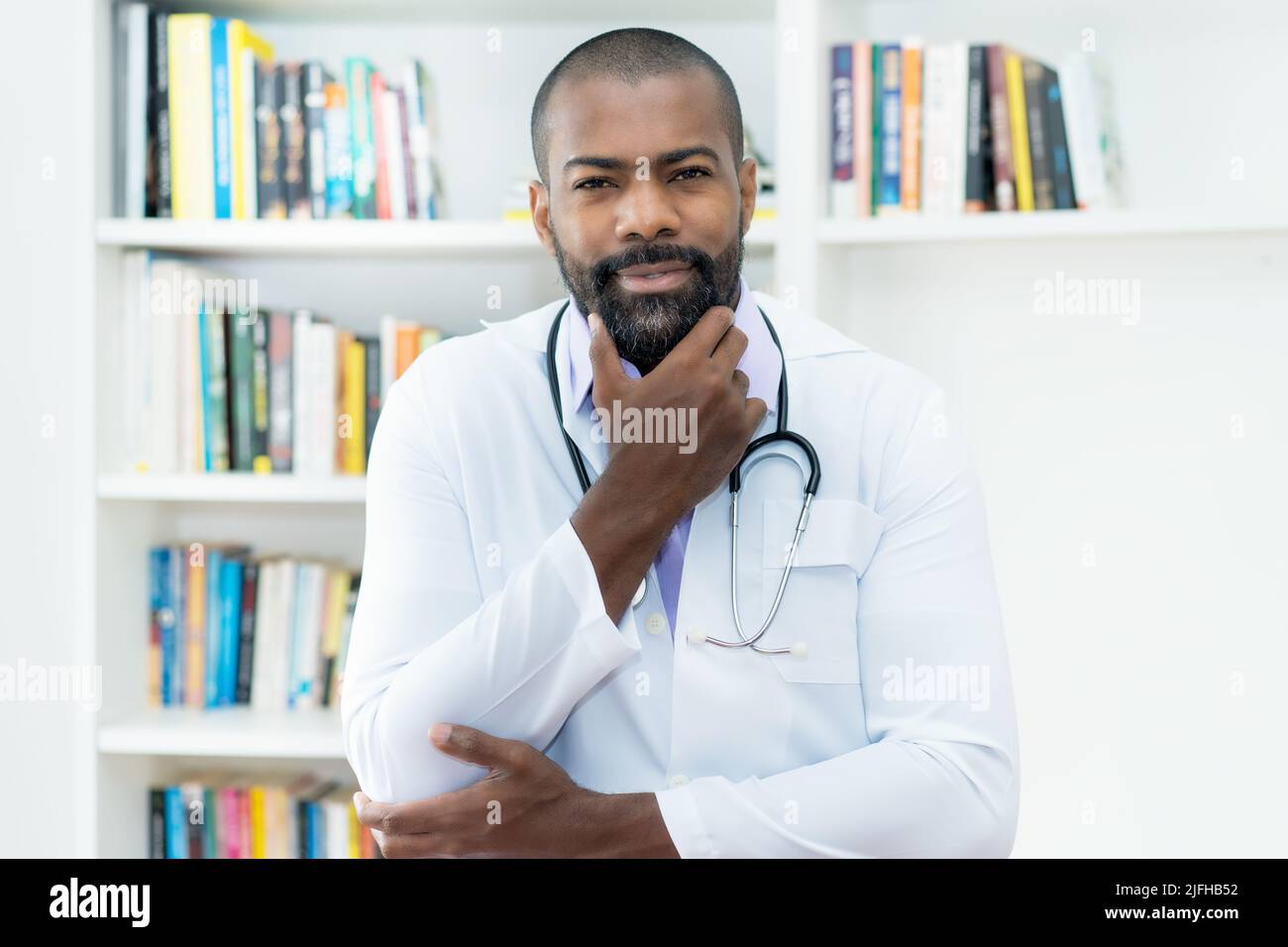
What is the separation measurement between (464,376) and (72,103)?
0.91 m

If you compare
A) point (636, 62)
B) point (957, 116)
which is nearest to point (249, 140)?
point (636, 62)

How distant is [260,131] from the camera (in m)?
1.60

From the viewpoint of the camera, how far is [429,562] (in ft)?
3.17

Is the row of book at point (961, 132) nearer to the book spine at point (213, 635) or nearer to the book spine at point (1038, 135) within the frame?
the book spine at point (1038, 135)

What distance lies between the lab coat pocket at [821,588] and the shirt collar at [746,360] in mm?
144

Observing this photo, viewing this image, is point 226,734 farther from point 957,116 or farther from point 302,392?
point 957,116

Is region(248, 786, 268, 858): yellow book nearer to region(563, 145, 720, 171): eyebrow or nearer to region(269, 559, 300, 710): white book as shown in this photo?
region(269, 559, 300, 710): white book

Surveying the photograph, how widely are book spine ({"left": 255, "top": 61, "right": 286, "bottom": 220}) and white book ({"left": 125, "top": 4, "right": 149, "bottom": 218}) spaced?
165 millimetres

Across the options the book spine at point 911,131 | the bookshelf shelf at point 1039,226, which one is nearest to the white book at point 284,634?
the bookshelf shelf at point 1039,226

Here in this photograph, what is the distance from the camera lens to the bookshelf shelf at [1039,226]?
1459mm

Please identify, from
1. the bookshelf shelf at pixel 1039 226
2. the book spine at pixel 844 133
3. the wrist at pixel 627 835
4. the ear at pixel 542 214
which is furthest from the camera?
the book spine at pixel 844 133

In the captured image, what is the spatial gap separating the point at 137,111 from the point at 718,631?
1.21 m
